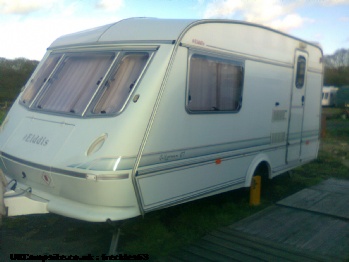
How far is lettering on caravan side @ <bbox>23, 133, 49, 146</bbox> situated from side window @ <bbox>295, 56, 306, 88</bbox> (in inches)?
184

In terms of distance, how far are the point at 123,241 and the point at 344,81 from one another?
118ft

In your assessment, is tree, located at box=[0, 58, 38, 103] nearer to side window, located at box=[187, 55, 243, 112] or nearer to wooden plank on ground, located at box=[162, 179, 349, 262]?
side window, located at box=[187, 55, 243, 112]

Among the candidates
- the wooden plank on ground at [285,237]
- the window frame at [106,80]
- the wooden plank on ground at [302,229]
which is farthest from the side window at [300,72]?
the window frame at [106,80]

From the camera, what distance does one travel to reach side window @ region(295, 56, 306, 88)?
752cm

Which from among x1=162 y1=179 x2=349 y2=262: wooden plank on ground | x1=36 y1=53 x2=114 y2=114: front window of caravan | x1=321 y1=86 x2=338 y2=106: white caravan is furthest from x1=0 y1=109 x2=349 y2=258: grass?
x1=321 y1=86 x2=338 y2=106: white caravan

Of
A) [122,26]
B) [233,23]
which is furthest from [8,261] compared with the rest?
[233,23]

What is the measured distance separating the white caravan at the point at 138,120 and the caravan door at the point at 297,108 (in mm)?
1029

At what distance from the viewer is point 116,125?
4.36 m

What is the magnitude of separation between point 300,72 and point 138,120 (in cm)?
428

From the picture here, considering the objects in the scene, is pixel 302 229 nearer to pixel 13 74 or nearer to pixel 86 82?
pixel 86 82

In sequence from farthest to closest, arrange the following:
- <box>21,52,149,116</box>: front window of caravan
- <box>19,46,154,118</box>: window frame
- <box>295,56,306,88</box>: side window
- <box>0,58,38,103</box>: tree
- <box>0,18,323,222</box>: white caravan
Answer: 1. <box>0,58,38,103</box>: tree
2. <box>295,56,306,88</box>: side window
3. <box>21,52,149,116</box>: front window of caravan
4. <box>19,46,154,118</box>: window frame
5. <box>0,18,323,222</box>: white caravan

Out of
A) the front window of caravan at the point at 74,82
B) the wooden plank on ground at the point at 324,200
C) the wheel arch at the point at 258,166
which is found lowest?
the wooden plank on ground at the point at 324,200

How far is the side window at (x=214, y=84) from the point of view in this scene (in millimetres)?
5138

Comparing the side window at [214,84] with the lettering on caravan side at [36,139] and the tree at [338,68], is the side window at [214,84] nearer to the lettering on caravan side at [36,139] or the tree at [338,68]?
the lettering on caravan side at [36,139]
